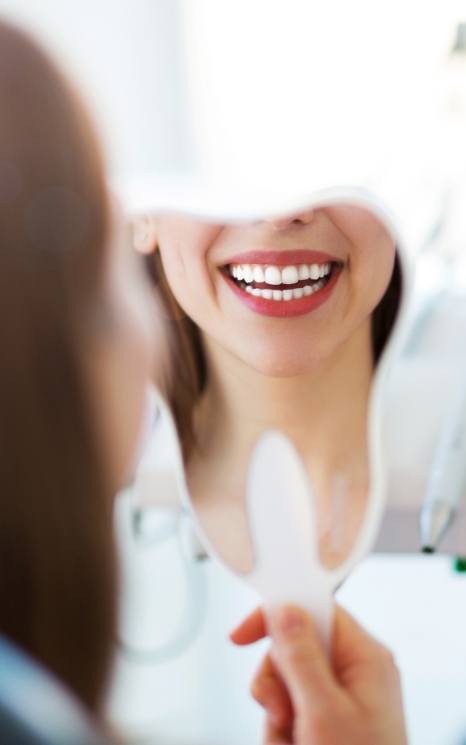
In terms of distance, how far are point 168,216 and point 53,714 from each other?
12.2 inches

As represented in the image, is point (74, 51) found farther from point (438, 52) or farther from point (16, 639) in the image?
point (16, 639)

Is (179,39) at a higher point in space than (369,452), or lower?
higher

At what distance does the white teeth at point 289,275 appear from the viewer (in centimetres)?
43

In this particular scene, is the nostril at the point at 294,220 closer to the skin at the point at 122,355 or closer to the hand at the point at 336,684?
the skin at the point at 122,355

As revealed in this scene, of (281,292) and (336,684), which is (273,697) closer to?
(336,684)

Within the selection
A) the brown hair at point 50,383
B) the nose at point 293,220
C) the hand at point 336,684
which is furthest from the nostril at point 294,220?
the hand at point 336,684

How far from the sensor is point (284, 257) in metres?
0.43

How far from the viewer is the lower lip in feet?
1.43

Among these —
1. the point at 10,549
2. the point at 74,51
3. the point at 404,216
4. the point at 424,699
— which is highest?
the point at 74,51

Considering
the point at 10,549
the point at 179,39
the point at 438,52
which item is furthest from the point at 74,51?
the point at 10,549

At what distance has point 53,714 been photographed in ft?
1.49

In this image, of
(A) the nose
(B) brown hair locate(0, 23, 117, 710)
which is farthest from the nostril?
(B) brown hair locate(0, 23, 117, 710)

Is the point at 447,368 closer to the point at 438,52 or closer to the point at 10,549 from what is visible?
the point at 438,52

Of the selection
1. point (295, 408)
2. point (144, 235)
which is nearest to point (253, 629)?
point (295, 408)
